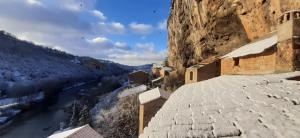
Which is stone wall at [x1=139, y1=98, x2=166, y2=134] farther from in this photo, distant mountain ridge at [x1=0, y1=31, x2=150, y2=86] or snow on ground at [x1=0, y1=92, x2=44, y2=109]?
distant mountain ridge at [x1=0, y1=31, x2=150, y2=86]

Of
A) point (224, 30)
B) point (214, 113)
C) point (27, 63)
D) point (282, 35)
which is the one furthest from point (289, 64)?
point (27, 63)

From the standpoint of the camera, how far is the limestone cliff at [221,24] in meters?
18.7

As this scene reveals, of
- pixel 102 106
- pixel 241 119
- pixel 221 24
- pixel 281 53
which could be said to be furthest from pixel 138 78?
pixel 241 119

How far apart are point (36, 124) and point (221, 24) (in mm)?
23573

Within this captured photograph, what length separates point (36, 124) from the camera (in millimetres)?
35906

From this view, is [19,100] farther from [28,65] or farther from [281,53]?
[281,53]

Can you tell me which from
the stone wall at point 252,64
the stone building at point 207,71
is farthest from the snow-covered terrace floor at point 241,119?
the stone building at point 207,71

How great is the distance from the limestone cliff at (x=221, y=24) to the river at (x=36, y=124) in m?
14.9

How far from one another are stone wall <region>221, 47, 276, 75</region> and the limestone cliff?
9.03ft

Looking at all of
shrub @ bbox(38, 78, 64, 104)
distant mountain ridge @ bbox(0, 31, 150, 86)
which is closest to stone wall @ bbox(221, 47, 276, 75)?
shrub @ bbox(38, 78, 64, 104)

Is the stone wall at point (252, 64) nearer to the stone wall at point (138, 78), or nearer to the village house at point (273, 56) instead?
the village house at point (273, 56)

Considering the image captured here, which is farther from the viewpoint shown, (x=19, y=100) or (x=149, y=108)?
(x=19, y=100)

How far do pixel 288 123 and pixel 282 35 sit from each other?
10285 millimetres

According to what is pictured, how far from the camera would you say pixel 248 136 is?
9.76 ft
